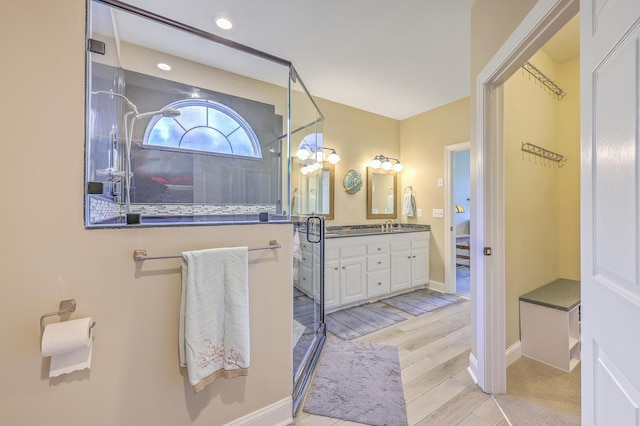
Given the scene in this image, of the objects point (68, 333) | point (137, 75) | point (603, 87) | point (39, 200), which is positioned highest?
point (137, 75)

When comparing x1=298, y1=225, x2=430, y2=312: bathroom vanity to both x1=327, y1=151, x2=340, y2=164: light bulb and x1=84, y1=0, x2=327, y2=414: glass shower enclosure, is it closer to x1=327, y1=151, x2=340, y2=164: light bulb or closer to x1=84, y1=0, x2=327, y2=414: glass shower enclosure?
x1=84, y1=0, x2=327, y2=414: glass shower enclosure

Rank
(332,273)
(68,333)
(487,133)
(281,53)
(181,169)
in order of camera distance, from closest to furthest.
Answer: (68,333) → (487,133) → (181,169) → (281,53) → (332,273)

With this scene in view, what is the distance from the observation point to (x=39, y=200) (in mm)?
901

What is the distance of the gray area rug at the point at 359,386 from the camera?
4.98ft

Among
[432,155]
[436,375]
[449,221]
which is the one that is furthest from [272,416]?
[432,155]

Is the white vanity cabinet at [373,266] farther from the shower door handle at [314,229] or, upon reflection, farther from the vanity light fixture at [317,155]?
the vanity light fixture at [317,155]

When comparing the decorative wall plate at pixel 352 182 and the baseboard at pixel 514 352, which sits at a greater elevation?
the decorative wall plate at pixel 352 182

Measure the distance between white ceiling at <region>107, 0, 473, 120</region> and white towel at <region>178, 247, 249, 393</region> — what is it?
6.34ft

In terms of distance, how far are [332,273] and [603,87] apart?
2.56 metres

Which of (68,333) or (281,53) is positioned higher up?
(281,53)

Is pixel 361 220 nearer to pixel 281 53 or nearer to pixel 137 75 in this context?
pixel 281 53

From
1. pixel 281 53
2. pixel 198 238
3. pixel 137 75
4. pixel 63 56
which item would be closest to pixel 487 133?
pixel 198 238

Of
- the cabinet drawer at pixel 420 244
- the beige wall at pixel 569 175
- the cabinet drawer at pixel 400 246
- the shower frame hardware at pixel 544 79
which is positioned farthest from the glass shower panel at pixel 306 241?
the beige wall at pixel 569 175

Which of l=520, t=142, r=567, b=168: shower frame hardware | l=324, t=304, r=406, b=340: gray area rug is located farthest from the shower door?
l=520, t=142, r=567, b=168: shower frame hardware
